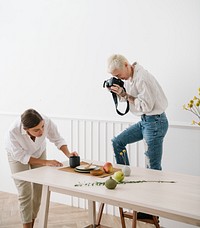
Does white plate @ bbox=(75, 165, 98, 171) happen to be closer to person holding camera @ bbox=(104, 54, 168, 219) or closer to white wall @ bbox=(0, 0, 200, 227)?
person holding camera @ bbox=(104, 54, 168, 219)

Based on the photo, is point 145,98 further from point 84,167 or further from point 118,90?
point 84,167

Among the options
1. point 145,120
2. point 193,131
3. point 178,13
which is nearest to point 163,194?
point 145,120

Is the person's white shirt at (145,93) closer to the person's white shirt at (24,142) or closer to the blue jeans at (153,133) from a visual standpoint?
the blue jeans at (153,133)

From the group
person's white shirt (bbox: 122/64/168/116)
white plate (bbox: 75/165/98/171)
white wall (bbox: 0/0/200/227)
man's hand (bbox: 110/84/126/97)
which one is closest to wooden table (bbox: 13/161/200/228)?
white plate (bbox: 75/165/98/171)

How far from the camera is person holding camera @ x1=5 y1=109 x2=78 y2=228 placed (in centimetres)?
293

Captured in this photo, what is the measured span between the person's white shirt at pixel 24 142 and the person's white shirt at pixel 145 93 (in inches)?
28.8

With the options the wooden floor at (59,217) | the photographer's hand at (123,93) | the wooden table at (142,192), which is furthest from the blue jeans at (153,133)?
the wooden floor at (59,217)

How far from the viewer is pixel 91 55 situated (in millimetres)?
4125

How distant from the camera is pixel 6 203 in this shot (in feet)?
14.6

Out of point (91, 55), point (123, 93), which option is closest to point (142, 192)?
point (123, 93)

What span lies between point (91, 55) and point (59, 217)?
1711 millimetres

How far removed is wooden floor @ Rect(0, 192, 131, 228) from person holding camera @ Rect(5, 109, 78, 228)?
487mm

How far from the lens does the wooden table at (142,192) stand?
1966 mm

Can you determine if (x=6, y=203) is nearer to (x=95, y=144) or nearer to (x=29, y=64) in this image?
(x=95, y=144)
